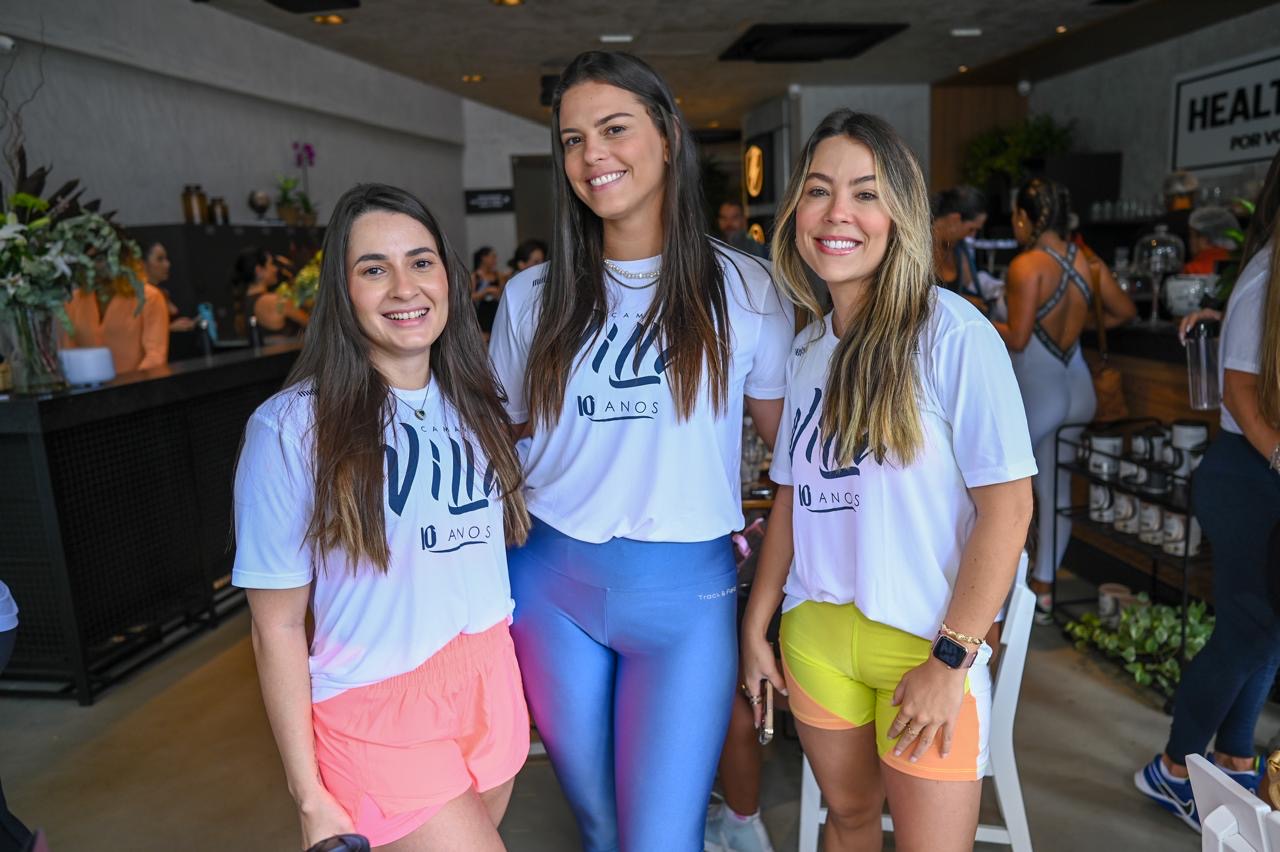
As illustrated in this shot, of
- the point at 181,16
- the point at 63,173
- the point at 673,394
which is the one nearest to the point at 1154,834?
the point at 673,394

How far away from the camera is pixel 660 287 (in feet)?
5.72

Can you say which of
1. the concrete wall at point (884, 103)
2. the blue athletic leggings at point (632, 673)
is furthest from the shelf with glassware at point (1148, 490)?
the concrete wall at point (884, 103)

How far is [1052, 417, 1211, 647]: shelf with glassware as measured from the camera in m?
3.20

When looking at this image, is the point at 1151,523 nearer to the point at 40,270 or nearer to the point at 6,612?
the point at 6,612

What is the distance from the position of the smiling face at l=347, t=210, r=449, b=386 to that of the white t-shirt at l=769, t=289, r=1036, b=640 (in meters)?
0.63

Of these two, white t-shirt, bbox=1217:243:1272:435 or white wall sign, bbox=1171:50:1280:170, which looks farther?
white wall sign, bbox=1171:50:1280:170

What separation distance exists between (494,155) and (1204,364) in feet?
39.9

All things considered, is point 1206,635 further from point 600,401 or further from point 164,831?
point 164,831

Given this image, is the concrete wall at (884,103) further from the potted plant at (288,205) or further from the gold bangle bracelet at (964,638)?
the gold bangle bracelet at (964,638)

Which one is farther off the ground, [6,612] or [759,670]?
[6,612]

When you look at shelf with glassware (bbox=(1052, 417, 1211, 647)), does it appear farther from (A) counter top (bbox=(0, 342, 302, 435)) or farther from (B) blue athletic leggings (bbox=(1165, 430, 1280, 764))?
(A) counter top (bbox=(0, 342, 302, 435))

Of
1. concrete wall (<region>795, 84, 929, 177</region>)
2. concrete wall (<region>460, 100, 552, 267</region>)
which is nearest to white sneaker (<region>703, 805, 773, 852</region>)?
concrete wall (<region>795, 84, 929, 177</region>)

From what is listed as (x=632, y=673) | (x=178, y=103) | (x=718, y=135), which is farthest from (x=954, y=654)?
(x=718, y=135)

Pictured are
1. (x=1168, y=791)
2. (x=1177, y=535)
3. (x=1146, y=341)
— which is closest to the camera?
(x=1168, y=791)
